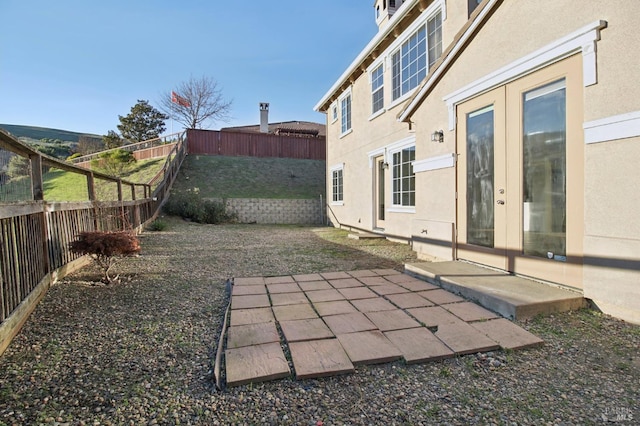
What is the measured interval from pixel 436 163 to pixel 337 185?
7.78 metres

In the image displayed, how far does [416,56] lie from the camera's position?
752 centimetres

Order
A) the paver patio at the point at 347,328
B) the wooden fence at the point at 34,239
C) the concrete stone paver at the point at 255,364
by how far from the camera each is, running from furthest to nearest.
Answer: the wooden fence at the point at 34,239, the paver patio at the point at 347,328, the concrete stone paver at the point at 255,364

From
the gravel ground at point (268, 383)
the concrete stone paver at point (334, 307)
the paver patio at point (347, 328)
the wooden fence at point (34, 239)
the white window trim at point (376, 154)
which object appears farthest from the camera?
the white window trim at point (376, 154)

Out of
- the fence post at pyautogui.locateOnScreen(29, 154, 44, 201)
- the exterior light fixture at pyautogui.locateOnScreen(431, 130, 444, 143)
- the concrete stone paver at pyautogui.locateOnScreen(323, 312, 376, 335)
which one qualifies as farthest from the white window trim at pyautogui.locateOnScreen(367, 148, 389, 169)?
the fence post at pyautogui.locateOnScreen(29, 154, 44, 201)

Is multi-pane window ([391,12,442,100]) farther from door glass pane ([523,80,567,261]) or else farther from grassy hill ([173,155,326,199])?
grassy hill ([173,155,326,199])

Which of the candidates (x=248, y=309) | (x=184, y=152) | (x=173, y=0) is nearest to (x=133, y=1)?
(x=173, y=0)

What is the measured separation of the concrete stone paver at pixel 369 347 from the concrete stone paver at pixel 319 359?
6cm

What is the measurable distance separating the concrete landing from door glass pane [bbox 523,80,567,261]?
16.7 inches

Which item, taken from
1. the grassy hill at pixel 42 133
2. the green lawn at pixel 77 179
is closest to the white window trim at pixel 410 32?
the green lawn at pixel 77 179

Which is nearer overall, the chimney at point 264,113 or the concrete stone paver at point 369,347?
the concrete stone paver at point 369,347

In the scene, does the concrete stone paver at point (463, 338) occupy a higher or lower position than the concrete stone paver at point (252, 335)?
lower

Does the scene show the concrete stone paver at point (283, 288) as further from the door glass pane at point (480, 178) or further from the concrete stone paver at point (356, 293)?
the door glass pane at point (480, 178)

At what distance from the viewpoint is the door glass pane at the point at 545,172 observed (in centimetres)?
344

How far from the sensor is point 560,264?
3.45m
